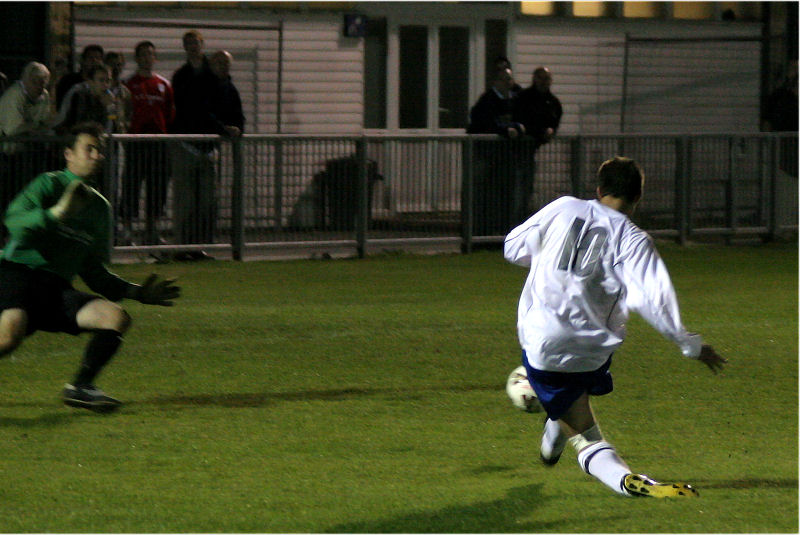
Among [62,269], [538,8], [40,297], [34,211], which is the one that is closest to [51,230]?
[34,211]

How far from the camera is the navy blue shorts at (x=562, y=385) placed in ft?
20.4

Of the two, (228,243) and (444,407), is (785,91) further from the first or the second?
(444,407)

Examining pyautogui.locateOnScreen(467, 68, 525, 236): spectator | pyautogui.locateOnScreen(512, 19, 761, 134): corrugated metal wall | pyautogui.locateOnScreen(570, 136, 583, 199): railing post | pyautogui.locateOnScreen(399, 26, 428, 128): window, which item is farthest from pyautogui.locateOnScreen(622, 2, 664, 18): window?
pyautogui.locateOnScreen(467, 68, 525, 236): spectator

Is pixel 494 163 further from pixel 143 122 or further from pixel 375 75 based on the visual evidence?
pixel 375 75

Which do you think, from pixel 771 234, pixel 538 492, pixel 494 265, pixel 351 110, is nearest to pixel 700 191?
pixel 771 234

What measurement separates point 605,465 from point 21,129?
10207 millimetres

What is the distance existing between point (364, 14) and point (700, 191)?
543cm

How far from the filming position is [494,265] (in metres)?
16.4

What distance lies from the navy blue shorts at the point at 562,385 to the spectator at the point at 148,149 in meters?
9.81

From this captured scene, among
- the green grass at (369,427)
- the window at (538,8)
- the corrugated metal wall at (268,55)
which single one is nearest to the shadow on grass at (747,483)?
the green grass at (369,427)

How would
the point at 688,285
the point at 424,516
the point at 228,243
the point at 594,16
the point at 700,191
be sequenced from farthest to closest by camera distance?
the point at 594,16 → the point at 700,191 → the point at 228,243 → the point at 688,285 → the point at 424,516

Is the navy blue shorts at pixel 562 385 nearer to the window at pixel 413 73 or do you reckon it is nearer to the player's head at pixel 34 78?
the player's head at pixel 34 78

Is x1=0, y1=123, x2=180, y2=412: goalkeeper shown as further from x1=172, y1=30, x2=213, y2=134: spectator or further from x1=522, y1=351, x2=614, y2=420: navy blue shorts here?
x1=172, y1=30, x2=213, y2=134: spectator

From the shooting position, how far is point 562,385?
6.21 meters
